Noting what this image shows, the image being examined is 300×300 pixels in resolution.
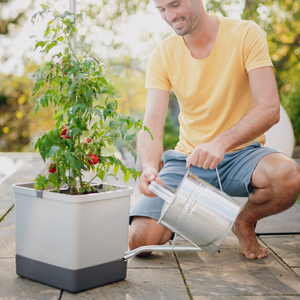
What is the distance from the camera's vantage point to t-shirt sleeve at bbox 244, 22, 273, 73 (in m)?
1.70

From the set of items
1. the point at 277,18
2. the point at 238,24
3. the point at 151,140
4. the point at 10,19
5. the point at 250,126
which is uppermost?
the point at 10,19

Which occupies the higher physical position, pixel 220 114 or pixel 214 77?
pixel 214 77

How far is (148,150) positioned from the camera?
5.75 ft

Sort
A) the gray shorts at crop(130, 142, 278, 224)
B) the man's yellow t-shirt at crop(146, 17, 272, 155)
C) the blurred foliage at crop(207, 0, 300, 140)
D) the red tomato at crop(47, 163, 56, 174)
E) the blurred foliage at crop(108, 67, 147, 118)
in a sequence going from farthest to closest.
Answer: the blurred foliage at crop(108, 67, 147, 118) < the blurred foliage at crop(207, 0, 300, 140) < the man's yellow t-shirt at crop(146, 17, 272, 155) < the gray shorts at crop(130, 142, 278, 224) < the red tomato at crop(47, 163, 56, 174)

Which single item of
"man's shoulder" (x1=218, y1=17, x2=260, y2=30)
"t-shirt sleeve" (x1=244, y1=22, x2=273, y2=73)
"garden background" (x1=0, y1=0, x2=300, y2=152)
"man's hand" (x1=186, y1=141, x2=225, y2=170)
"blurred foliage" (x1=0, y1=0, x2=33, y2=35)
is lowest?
"man's hand" (x1=186, y1=141, x2=225, y2=170)

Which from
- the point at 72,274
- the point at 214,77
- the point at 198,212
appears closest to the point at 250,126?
the point at 214,77

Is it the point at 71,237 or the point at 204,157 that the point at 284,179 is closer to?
the point at 204,157

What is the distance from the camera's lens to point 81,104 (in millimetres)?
1200

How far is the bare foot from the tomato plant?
715 mm

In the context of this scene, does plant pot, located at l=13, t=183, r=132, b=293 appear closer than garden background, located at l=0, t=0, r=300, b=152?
Yes

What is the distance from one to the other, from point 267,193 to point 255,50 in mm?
666

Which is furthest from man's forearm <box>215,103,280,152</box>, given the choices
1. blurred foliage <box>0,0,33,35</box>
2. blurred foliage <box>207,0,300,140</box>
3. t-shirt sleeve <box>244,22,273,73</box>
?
blurred foliage <box>0,0,33,35</box>

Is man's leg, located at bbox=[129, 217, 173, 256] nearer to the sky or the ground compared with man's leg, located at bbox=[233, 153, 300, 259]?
nearer to the ground

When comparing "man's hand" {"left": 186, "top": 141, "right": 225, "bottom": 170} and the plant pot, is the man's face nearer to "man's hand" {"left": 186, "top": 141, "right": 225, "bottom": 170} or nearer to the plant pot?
"man's hand" {"left": 186, "top": 141, "right": 225, "bottom": 170}
